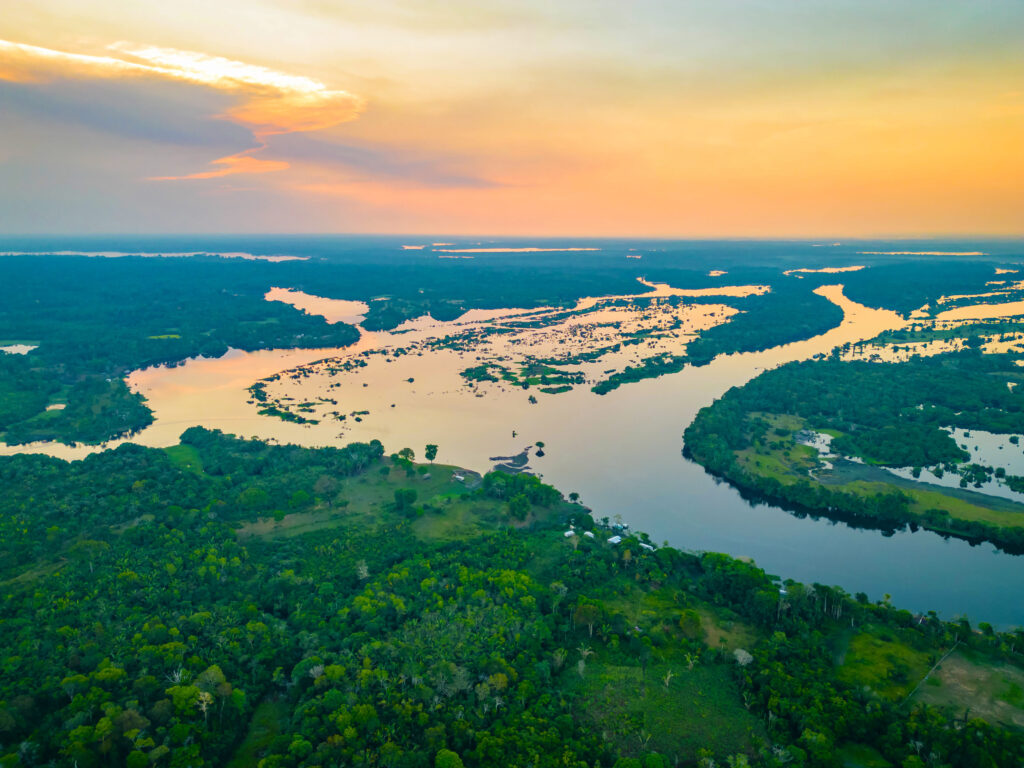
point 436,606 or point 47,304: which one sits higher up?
point 47,304

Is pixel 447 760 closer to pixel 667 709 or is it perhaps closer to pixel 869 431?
pixel 667 709

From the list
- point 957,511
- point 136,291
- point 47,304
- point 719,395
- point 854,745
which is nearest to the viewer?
point 854,745

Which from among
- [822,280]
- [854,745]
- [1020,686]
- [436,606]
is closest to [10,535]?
[436,606]

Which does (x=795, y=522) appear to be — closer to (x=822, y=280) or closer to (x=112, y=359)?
(x=112, y=359)

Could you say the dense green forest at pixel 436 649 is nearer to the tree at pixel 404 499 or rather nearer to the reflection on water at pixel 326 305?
the tree at pixel 404 499

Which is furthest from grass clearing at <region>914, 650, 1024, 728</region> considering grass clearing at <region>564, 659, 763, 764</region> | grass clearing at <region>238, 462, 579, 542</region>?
grass clearing at <region>238, 462, 579, 542</region>

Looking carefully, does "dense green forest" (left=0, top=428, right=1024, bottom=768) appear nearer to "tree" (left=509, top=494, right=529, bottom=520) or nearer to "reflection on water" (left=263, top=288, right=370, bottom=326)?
"tree" (left=509, top=494, right=529, bottom=520)

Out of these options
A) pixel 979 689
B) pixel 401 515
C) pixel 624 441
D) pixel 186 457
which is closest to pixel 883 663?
→ pixel 979 689
